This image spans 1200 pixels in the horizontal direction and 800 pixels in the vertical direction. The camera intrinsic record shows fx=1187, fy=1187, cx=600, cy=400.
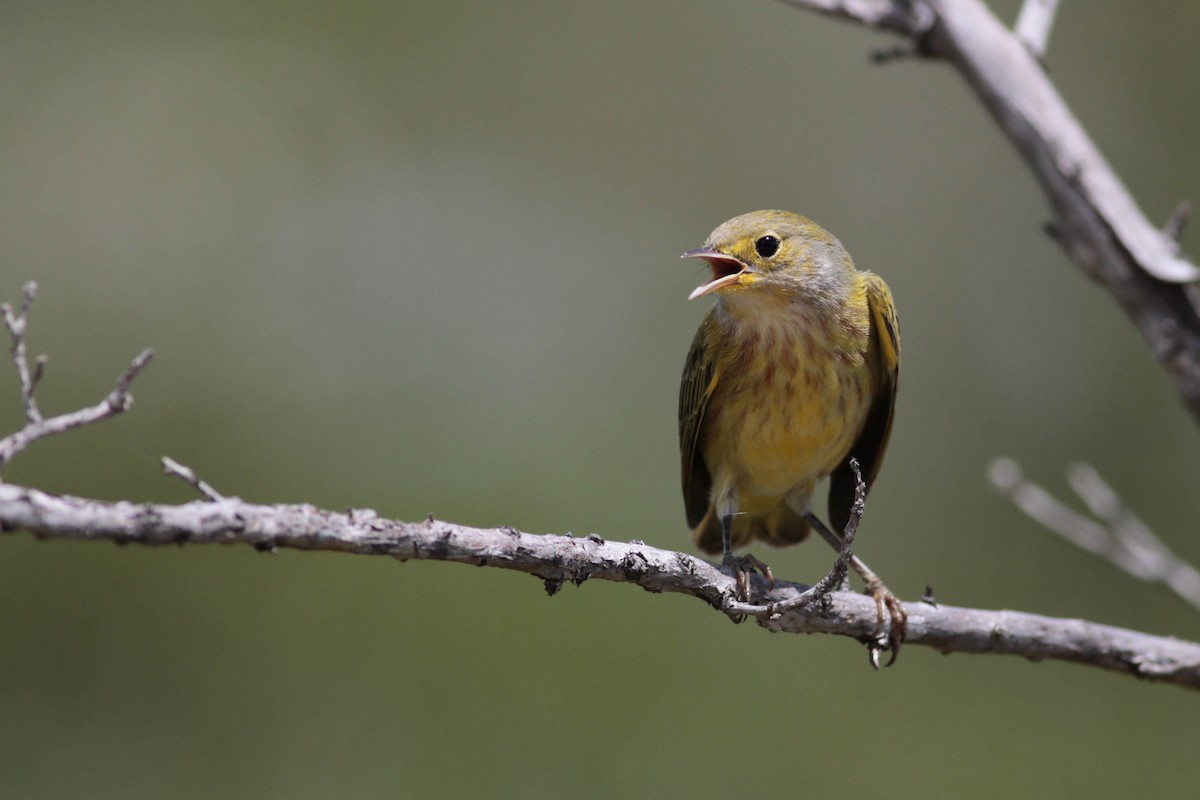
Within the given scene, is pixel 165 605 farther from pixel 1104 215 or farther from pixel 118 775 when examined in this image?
pixel 1104 215

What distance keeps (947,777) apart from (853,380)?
16.3ft

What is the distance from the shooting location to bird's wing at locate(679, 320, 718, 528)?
16.1 feet

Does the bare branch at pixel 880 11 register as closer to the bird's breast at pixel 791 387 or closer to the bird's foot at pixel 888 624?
the bird's breast at pixel 791 387

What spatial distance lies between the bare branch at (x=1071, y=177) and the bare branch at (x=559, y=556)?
0.96 metres

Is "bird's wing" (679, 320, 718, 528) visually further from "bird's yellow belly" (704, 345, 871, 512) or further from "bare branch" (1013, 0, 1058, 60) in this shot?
"bare branch" (1013, 0, 1058, 60)

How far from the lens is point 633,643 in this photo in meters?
8.30

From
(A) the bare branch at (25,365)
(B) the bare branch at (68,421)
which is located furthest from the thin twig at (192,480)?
(A) the bare branch at (25,365)

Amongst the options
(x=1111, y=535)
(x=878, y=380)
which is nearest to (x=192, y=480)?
(x=878, y=380)

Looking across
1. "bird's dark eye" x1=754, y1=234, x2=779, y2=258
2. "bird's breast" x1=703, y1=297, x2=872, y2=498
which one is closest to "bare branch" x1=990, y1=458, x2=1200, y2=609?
"bird's breast" x1=703, y1=297, x2=872, y2=498

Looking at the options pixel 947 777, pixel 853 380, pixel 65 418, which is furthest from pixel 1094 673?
pixel 65 418

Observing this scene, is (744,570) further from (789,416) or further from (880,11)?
(880,11)

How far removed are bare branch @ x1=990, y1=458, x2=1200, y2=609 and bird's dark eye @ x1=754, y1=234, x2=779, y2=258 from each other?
138 cm

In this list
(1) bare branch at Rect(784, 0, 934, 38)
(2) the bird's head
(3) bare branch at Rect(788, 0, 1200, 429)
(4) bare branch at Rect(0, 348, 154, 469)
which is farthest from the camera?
(1) bare branch at Rect(784, 0, 934, 38)

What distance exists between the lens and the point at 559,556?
9.91 feet
